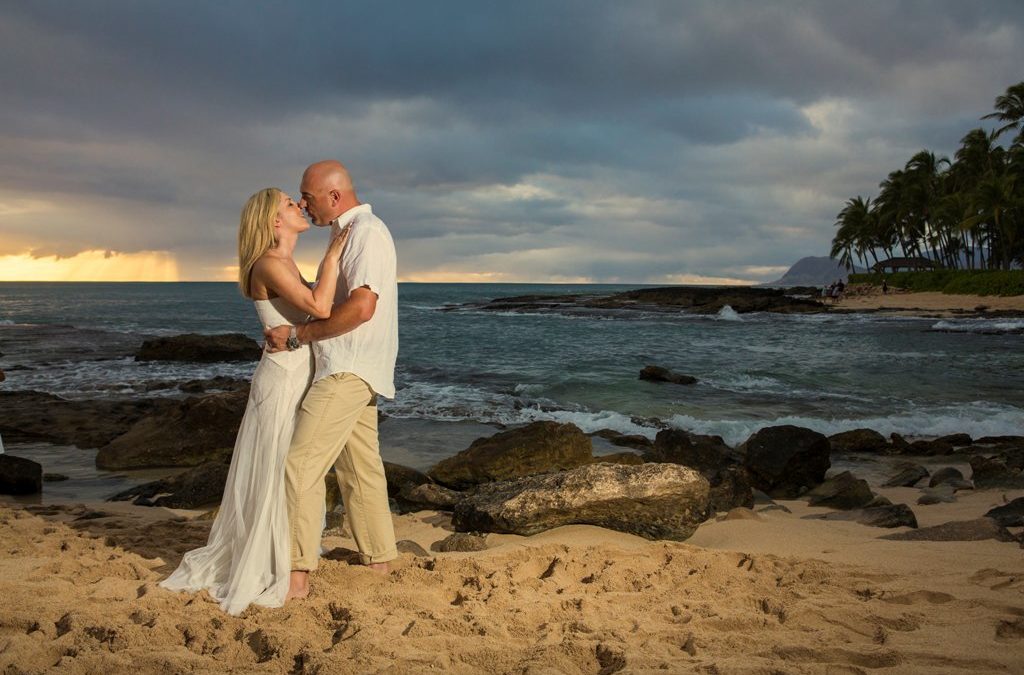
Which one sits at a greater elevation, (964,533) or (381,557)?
(381,557)

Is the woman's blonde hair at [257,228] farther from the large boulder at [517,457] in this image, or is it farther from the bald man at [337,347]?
the large boulder at [517,457]

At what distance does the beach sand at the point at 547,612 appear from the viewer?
3105mm

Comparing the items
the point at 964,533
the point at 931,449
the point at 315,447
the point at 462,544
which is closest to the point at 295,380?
the point at 315,447

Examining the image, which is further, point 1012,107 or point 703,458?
point 1012,107

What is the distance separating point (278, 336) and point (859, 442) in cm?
949

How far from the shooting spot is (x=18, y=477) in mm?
7457

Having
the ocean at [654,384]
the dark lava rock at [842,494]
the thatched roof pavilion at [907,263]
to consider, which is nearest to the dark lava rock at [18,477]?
the ocean at [654,384]

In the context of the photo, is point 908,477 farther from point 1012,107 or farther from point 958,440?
point 1012,107

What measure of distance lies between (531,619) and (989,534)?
3590 millimetres

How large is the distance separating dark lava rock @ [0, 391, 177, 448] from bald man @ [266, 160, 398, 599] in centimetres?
776

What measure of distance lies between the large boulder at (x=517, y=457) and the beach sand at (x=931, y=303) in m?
41.6

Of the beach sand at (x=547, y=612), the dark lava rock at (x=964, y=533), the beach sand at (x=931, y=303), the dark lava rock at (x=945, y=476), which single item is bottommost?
the dark lava rock at (x=945, y=476)

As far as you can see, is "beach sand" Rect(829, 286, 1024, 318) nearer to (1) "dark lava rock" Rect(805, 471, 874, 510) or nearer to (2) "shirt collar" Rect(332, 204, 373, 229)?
(1) "dark lava rock" Rect(805, 471, 874, 510)

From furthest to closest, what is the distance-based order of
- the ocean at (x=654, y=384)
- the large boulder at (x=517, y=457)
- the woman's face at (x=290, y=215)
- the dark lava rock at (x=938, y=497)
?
the ocean at (x=654, y=384) < the large boulder at (x=517, y=457) < the dark lava rock at (x=938, y=497) < the woman's face at (x=290, y=215)
